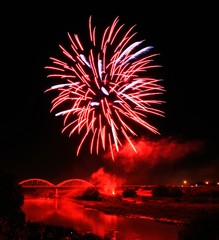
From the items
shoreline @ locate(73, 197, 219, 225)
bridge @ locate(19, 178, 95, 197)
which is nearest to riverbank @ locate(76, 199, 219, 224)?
shoreline @ locate(73, 197, 219, 225)

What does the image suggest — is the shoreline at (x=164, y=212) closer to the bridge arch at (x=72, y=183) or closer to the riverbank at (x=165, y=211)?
the riverbank at (x=165, y=211)

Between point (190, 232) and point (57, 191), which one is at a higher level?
point (57, 191)

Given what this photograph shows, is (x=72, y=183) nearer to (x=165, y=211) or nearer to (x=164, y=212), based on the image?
(x=165, y=211)

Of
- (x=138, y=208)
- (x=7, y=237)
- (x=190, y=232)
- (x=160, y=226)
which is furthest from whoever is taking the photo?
(x=138, y=208)

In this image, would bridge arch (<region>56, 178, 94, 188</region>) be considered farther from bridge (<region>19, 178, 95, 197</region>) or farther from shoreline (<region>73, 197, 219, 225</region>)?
shoreline (<region>73, 197, 219, 225</region>)

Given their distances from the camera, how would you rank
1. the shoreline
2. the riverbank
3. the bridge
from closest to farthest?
the shoreline
the riverbank
the bridge

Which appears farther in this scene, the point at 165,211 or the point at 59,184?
the point at 59,184

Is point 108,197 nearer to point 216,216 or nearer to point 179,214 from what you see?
point 179,214

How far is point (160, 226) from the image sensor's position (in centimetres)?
3862

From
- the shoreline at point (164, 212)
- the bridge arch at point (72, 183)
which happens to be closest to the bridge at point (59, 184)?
the bridge arch at point (72, 183)

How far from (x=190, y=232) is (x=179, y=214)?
2776cm

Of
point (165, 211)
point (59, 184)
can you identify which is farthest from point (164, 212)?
point (59, 184)

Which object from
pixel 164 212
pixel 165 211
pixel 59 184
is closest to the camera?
pixel 164 212

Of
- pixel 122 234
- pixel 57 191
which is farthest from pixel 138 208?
pixel 57 191
